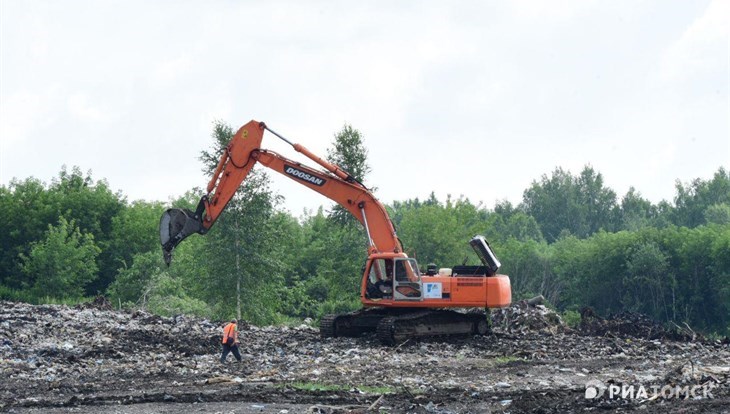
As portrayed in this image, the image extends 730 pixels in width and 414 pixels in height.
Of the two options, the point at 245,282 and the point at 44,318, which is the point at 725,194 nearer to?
the point at 245,282

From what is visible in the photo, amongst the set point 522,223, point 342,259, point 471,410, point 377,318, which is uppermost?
point 522,223

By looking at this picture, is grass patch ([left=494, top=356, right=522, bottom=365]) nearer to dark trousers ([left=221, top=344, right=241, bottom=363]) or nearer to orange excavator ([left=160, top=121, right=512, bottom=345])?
orange excavator ([left=160, top=121, right=512, bottom=345])

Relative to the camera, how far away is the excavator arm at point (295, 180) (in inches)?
899

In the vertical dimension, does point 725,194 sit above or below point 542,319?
above

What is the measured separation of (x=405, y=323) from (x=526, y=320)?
617 centimetres

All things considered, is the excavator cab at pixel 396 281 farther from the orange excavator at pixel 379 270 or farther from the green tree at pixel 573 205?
the green tree at pixel 573 205

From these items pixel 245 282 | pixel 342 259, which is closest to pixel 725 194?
pixel 342 259

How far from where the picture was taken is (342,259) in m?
46.0

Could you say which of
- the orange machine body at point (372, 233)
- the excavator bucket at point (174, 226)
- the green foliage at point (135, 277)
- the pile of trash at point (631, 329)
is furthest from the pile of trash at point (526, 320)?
the green foliage at point (135, 277)

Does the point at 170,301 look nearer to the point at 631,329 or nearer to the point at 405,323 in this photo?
the point at 631,329

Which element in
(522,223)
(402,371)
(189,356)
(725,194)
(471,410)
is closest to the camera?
(471,410)

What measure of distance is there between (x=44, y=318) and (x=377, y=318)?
879 cm

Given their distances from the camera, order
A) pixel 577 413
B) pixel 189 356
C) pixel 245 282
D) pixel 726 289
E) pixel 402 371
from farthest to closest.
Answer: pixel 726 289
pixel 245 282
pixel 189 356
pixel 402 371
pixel 577 413

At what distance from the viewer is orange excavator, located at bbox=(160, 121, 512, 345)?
2223 cm
